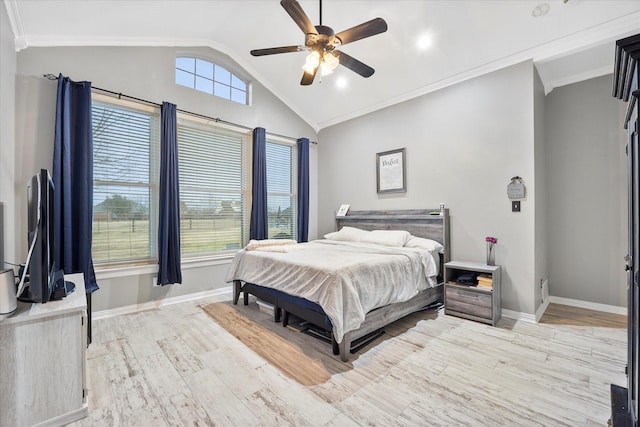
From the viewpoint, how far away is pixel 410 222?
412cm

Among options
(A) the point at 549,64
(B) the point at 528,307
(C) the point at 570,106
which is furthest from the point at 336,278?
(C) the point at 570,106

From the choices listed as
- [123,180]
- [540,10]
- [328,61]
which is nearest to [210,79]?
[123,180]

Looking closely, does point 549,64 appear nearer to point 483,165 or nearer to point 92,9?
point 483,165

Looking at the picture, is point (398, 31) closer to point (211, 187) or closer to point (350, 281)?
point (350, 281)

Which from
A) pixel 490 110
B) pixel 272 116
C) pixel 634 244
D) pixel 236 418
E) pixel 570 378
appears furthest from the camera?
pixel 272 116

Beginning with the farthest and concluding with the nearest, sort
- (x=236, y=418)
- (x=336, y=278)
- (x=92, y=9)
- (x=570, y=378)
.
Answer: (x=92, y=9), (x=336, y=278), (x=570, y=378), (x=236, y=418)

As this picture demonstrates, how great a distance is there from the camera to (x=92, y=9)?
2.80 m

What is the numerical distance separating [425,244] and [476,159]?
1.25 m

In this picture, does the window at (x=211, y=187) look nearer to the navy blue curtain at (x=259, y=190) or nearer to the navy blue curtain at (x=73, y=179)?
the navy blue curtain at (x=259, y=190)

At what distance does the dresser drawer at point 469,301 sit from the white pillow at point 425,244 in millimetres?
503

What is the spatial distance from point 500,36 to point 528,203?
6.14 ft

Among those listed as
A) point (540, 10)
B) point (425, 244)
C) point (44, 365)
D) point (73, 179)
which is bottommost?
point (44, 365)

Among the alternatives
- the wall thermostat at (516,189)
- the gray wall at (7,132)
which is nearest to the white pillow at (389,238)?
→ the wall thermostat at (516,189)

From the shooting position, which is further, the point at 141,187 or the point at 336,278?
the point at 141,187
